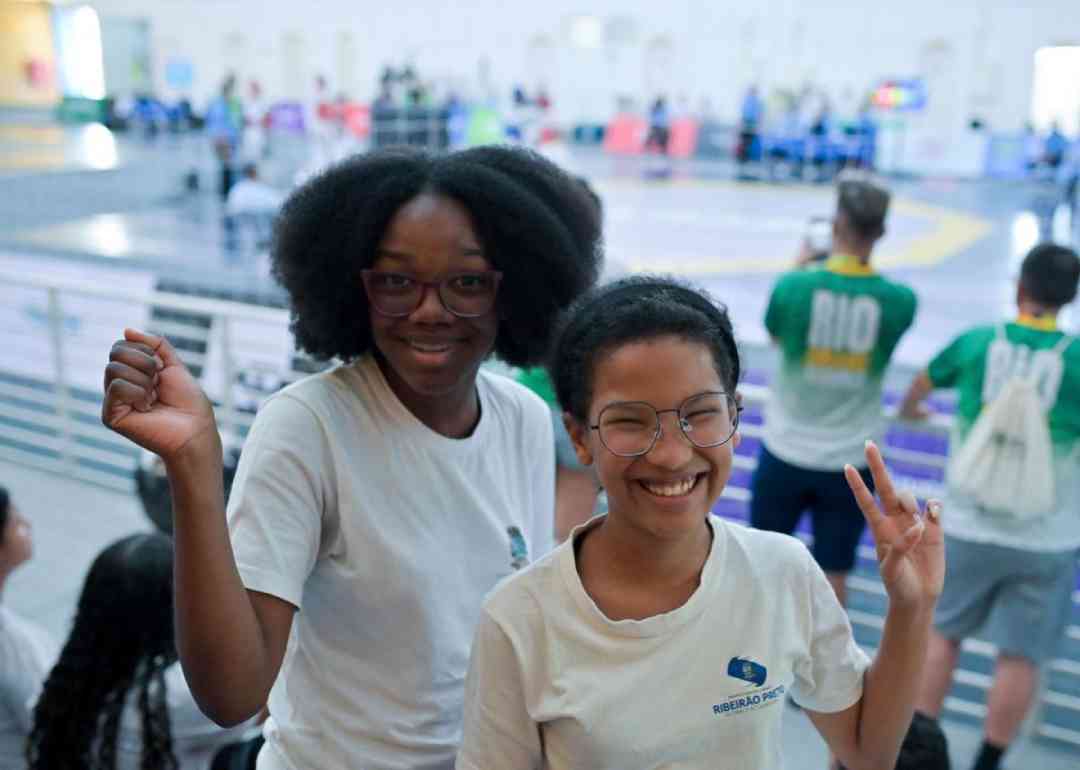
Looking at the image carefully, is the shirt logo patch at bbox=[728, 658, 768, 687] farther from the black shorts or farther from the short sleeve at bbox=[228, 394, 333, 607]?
the black shorts

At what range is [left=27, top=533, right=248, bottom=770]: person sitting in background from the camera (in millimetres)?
2113

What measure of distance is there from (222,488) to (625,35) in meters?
31.4

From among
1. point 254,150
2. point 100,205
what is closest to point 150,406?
point 254,150

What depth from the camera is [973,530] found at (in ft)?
10.4

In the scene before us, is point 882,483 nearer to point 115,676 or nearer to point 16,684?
point 115,676

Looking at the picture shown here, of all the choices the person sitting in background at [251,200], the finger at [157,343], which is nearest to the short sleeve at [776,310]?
the finger at [157,343]

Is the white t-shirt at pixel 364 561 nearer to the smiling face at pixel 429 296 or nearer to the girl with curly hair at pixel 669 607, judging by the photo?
the smiling face at pixel 429 296

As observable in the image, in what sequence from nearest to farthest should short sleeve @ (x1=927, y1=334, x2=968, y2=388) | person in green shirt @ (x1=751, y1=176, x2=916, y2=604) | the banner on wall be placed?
short sleeve @ (x1=927, y1=334, x2=968, y2=388)
person in green shirt @ (x1=751, y1=176, x2=916, y2=604)
the banner on wall

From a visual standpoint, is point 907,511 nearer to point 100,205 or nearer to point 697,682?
point 697,682

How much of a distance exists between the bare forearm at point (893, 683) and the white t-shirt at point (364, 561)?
539mm

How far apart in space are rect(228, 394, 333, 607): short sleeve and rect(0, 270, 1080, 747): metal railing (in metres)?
2.13

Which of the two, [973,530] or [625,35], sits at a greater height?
[625,35]

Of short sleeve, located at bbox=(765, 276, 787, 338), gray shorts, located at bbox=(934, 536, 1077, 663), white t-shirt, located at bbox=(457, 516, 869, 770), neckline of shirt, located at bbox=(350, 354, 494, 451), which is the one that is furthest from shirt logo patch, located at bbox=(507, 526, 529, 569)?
short sleeve, located at bbox=(765, 276, 787, 338)

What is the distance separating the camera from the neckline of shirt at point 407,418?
4.95 feet
